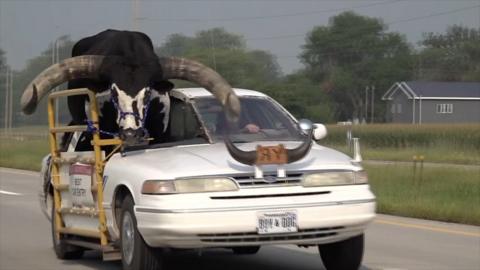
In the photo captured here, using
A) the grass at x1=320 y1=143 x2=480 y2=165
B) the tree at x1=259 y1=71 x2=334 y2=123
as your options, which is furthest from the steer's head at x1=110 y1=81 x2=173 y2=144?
the tree at x1=259 y1=71 x2=334 y2=123

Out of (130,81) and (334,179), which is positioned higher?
(130,81)

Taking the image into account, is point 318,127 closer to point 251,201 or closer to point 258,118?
point 258,118

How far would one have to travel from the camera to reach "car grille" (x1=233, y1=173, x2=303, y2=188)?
7914mm

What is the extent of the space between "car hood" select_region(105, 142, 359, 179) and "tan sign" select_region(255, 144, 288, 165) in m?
0.06

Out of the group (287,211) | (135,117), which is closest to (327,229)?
(287,211)

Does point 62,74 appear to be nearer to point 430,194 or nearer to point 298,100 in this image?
point 430,194

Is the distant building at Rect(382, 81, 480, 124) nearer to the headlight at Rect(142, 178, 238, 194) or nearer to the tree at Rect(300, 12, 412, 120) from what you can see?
the tree at Rect(300, 12, 412, 120)

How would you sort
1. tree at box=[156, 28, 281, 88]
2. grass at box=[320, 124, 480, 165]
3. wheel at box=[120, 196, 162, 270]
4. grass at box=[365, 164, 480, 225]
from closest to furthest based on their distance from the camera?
wheel at box=[120, 196, 162, 270] < grass at box=[365, 164, 480, 225] < grass at box=[320, 124, 480, 165] < tree at box=[156, 28, 281, 88]

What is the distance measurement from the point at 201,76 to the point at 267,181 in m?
1.82

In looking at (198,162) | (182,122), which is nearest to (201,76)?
(182,122)

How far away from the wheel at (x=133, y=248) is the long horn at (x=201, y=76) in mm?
1355

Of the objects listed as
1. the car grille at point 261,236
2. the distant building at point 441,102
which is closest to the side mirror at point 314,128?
the car grille at point 261,236

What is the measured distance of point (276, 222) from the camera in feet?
25.7

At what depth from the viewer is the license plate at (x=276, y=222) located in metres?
7.79
